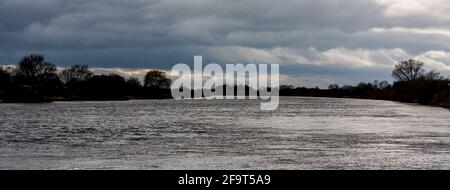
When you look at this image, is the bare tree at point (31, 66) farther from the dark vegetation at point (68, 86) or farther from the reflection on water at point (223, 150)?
the reflection on water at point (223, 150)

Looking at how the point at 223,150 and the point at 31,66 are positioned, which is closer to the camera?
the point at 223,150

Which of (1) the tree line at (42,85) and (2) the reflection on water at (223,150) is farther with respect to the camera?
(1) the tree line at (42,85)

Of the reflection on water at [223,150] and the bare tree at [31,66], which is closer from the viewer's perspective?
the reflection on water at [223,150]

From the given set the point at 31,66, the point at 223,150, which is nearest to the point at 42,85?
the point at 31,66

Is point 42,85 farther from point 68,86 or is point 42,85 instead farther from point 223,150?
point 223,150

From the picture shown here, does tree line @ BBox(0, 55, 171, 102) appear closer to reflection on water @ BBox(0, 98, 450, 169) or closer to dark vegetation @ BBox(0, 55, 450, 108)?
dark vegetation @ BBox(0, 55, 450, 108)

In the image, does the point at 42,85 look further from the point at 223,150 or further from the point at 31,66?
the point at 223,150

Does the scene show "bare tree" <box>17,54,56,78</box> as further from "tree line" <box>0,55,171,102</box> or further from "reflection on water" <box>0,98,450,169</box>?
"reflection on water" <box>0,98,450,169</box>

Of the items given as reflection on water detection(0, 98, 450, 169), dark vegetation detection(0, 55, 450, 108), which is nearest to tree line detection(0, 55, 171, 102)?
dark vegetation detection(0, 55, 450, 108)

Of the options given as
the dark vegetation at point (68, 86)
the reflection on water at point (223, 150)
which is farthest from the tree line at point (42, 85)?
the reflection on water at point (223, 150)

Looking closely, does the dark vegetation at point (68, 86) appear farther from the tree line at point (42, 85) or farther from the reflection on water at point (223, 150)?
the reflection on water at point (223, 150)

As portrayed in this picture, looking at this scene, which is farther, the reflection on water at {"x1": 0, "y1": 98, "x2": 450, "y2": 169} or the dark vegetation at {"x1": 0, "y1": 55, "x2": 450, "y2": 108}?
the dark vegetation at {"x1": 0, "y1": 55, "x2": 450, "y2": 108}
